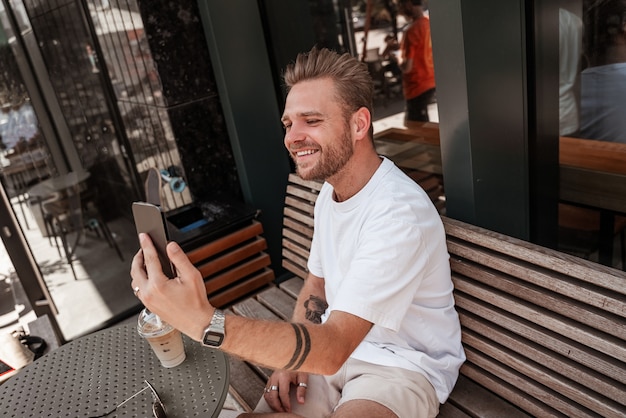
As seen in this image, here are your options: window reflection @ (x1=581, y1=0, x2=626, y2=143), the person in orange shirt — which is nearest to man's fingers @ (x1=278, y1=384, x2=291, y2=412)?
window reflection @ (x1=581, y1=0, x2=626, y2=143)

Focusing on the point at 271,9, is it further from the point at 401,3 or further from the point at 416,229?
the point at 416,229

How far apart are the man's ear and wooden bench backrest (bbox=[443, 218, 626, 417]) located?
446 mm

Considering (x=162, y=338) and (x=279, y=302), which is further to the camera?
(x=279, y=302)

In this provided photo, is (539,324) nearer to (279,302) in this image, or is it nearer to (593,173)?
(593,173)

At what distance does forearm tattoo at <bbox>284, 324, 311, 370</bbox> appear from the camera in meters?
1.34

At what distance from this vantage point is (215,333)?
1.29 m

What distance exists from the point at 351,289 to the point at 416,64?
6.50 feet

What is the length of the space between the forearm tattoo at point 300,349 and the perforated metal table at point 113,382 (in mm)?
255

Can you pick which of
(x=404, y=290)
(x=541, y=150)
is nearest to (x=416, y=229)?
(x=404, y=290)

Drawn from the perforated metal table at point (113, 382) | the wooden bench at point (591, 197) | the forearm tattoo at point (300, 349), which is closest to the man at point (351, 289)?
the forearm tattoo at point (300, 349)

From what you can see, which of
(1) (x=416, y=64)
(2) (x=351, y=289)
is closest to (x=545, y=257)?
(2) (x=351, y=289)

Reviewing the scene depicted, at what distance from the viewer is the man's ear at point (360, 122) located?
170 cm

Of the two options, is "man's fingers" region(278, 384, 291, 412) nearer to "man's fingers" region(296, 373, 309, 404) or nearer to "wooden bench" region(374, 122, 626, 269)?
"man's fingers" region(296, 373, 309, 404)

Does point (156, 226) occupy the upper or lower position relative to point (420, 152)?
upper
